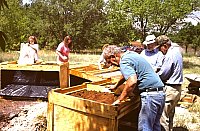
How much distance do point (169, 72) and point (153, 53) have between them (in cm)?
95

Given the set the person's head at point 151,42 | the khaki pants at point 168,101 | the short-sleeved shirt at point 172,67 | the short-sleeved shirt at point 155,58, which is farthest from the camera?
the short-sleeved shirt at point 155,58

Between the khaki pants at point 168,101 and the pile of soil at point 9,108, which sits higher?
the khaki pants at point 168,101

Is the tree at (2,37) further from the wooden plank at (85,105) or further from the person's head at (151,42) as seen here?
the person's head at (151,42)

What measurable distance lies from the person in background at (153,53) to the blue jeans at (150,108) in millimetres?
1367

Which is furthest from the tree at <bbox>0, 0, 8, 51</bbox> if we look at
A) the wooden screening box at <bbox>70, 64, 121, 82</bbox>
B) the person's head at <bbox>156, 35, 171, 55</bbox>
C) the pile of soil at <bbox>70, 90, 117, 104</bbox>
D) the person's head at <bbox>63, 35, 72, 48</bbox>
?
the person's head at <bbox>63, 35, 72, 48</bbox>

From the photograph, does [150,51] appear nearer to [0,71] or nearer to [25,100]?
[25,100]

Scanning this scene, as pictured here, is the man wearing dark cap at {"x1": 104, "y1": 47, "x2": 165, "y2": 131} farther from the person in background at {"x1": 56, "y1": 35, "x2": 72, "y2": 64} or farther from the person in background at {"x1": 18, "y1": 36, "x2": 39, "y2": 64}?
the person in background at {"x1": 18, "y1": 36, "x2": 39, "y2": 64}

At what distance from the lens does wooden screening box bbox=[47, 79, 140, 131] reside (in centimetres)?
437

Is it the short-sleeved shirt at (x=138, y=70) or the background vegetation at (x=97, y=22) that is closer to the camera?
the short-sleeved shirt at (x=138, y=70)

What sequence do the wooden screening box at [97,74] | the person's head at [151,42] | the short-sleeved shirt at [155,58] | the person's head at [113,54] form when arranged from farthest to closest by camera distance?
1. the wooden screening box at [97,74]
2. the short-sleeved shirt at [155,58]
3. the person's head at [151,42]
4. the person's head at [113,54]

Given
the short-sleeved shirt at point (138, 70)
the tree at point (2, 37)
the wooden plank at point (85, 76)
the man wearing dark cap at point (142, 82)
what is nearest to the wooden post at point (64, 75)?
the wooden plank at point (85, 76)

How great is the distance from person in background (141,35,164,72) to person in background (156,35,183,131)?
0.36 m

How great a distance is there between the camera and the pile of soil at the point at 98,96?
15.9ft

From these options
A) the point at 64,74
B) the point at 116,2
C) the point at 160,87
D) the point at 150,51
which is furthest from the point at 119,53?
the point at 116,2
